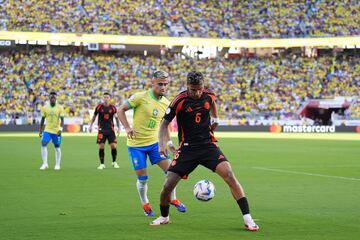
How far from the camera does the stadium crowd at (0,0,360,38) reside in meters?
67.5

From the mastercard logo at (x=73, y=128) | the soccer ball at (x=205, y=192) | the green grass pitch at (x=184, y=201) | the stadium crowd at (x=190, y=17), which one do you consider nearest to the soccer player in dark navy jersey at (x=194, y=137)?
the soccer ball at (x=205, y=192)

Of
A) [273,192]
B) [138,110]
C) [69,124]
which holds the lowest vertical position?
[69,124]

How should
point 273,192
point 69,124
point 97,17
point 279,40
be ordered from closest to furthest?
point 273,192, point 69,124, point 97,17, point 279,40

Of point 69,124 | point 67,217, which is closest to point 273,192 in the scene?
point 67,217

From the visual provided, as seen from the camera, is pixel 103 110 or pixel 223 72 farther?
pixel 223 72

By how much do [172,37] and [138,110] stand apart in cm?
5915

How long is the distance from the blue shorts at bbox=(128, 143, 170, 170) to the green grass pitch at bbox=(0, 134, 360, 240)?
835 mm

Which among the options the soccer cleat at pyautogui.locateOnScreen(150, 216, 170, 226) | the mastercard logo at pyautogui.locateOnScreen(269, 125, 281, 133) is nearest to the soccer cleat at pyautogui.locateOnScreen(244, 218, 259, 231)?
the soccer cleat at pyautogui.locateOnScreen(150, 216, 170, 226)

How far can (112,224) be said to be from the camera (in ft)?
36.9

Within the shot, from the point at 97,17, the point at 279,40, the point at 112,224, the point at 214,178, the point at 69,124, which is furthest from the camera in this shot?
the point at 279,40

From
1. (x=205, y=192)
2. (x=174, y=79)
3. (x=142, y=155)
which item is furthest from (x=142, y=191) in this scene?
(x=174, y=79)

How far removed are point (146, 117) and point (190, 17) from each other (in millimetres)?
61610

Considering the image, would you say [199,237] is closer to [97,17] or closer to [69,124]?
[69,124]

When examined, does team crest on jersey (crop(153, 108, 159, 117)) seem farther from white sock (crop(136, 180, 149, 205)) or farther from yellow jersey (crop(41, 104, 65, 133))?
yellow jersey (crop(41, 104, 65, 133))
